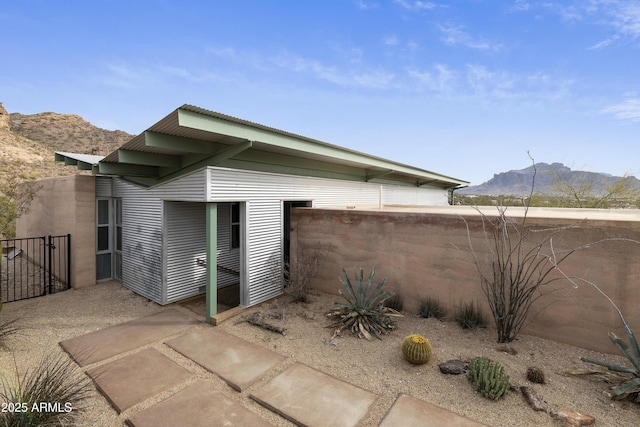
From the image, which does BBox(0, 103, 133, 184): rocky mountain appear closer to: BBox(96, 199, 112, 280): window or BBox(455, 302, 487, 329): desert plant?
BBox(96, 199, 112, 280): window

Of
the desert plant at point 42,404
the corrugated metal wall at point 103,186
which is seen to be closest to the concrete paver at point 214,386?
the desert plant at point 42,404

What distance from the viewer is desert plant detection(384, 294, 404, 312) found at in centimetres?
614

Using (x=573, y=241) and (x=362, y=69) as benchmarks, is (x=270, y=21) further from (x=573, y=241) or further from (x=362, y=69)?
(x=573, y=241)

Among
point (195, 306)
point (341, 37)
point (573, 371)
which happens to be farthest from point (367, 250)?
point (341, 37)

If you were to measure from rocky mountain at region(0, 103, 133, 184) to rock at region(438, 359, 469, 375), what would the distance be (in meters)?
24.6

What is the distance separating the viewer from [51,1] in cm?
846

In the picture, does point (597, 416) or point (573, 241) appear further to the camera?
point (573, 241)

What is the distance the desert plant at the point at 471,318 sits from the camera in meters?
5.27

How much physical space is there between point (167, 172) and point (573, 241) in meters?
8.35

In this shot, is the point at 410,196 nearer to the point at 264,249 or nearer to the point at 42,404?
the point at 264,249

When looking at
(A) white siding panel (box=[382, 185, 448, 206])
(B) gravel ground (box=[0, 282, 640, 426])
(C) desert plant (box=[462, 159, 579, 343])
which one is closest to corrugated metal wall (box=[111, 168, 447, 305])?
(B) gravel ground (box=[0, 282, 640, 426])

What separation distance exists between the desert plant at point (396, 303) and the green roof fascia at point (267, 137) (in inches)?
162

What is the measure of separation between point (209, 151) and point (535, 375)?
664cm

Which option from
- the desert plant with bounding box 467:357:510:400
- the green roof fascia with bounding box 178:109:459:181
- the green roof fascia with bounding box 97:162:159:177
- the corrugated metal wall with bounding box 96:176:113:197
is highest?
the green roof fascia with bounding box 178:109:459:181
